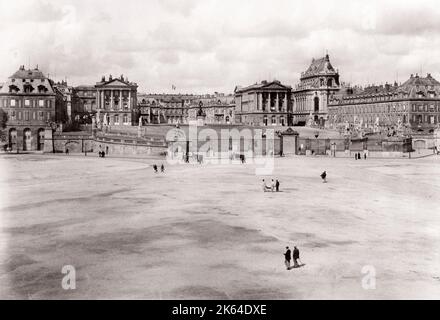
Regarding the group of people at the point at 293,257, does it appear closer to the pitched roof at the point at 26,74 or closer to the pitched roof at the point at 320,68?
the pitched roof at the point at 26,74

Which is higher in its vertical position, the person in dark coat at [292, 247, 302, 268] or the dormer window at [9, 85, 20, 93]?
the dormer window at [9, 85, 20, 93]

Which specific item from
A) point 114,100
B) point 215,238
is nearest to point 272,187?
point 215,238

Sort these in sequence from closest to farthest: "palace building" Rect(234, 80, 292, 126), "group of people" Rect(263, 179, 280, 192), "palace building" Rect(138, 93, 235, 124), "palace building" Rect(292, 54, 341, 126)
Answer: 1. "group of people" Rect(263, 179, 280, 192)
2. "palace building" Rect(234, 80, 292, 126)
3. "palace building" Rect(292, 54, 341, 126)
4. "palace building" Rect(138, 93, 235, 124)

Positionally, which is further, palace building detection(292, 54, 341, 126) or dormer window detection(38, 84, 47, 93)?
palace building detection(292, 54, 341, 126)

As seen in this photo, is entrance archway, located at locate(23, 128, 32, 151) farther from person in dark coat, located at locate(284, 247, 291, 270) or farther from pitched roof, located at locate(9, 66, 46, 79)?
person in dark coat, located at locate(284, 247, 291, 270)

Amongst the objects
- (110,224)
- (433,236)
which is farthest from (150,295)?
(433,236)

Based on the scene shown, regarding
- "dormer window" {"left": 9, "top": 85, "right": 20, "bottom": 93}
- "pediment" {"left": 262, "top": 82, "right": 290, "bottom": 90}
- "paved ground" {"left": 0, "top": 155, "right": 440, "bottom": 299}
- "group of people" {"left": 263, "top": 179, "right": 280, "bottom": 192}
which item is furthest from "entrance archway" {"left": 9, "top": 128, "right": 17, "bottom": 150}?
"pediment" {"left": 262, "top": 82, "right": 290, "bottom": 90}

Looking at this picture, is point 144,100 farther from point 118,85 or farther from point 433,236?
point 433,236
